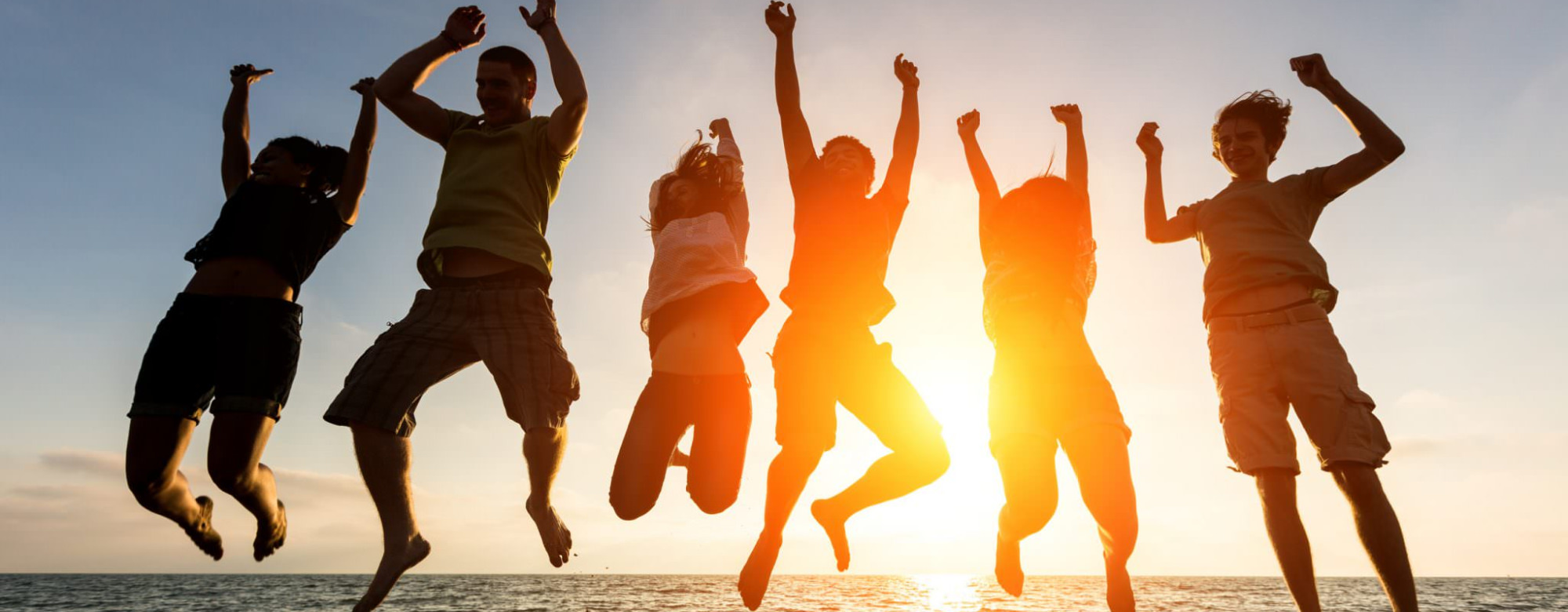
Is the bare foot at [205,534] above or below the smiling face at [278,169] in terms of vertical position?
below

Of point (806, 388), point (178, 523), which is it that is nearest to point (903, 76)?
point (806, 388)

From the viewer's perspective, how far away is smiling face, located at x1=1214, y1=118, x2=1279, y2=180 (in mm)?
5605

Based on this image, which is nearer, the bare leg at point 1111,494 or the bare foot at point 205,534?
the bare leg at point 1111,494

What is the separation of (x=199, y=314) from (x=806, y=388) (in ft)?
10.9

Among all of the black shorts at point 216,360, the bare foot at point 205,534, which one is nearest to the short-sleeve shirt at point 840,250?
the black shorts at point 216,360

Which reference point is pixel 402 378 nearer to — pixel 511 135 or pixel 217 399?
pixel 217 399

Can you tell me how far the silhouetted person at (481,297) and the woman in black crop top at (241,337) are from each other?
2.14ft

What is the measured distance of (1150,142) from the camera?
19.6ft

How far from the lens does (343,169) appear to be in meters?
5.50

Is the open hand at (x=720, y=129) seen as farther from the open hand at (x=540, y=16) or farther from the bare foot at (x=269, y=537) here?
the bare foot at (x=269, y=537)

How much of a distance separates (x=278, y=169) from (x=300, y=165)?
0.40ft

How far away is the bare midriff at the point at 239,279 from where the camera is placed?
189 inches

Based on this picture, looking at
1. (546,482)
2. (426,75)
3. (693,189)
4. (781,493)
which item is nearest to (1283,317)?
(781,493)

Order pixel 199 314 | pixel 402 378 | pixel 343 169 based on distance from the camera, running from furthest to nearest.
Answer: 1. pixel 343 169
2. pixel 199 314
3. pixel 402 378
